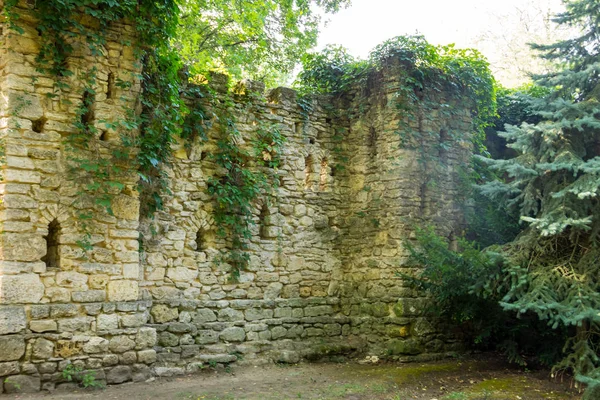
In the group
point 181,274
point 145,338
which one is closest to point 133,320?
point 145,338

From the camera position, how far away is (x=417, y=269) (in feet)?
29.4

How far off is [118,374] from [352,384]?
9.38 ft

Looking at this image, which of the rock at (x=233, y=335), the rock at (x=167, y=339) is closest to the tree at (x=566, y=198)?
the rock at (x=233, y=335)

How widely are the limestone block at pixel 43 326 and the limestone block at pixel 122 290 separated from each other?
0.66 meters

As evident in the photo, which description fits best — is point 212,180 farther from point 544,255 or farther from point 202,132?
point 544,255

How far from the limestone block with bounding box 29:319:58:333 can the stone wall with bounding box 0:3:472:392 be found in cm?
1

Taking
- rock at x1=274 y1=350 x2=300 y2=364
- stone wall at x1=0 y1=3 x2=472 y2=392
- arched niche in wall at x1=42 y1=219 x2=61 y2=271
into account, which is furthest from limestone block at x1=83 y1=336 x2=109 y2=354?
rock at x1=274 y1=350 x2=300 y2=364

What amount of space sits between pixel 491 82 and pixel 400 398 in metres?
5.82

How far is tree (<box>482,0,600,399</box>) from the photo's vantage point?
261 inches

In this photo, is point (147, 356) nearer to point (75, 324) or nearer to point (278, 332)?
point (75, 324)

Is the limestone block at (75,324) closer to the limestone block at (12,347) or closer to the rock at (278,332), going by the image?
the limestone block at (12,347)

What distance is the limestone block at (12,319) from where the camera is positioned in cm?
577

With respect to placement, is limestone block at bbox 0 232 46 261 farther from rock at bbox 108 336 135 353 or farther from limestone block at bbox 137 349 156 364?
limestone block at bbox 137 349 156 364

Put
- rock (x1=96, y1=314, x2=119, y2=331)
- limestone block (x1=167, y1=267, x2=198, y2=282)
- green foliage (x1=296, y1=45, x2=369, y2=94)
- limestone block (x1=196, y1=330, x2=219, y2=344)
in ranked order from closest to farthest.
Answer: rock (x1=96, y1=314, x2=119, y2=331) → limestone block (x1=167, y1=267, x2=198, y2=282) → limestone block (x1=196, y1=330, x2=219, y2=344) → green foliage (x1=296, y1=45, x2=369, y2=94)
